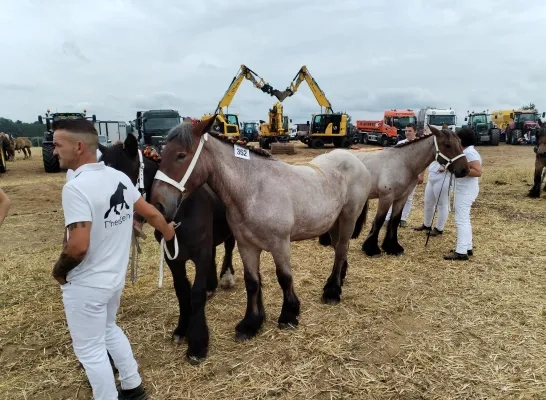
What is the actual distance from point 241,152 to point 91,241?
4.93 feet

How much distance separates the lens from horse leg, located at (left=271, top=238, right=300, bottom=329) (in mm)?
3238

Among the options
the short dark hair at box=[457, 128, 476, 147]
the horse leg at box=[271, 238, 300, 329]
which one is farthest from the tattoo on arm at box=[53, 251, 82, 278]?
the short dark hair at box=[457, 128, 476, 147]

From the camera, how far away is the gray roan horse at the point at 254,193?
8.63ft

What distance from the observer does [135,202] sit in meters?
2.20

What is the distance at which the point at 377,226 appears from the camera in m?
5.49

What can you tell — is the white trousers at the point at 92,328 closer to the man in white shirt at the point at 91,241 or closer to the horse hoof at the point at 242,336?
the man in white shirt at the point at 91,241

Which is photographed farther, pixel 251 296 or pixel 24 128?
pixel 24 128

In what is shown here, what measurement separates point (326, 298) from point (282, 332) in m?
0.82

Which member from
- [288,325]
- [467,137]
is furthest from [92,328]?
[467,137]

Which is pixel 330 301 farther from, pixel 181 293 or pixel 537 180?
pixel 537 180

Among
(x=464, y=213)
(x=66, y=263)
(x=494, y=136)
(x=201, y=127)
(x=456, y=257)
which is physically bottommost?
(x=456, y=257)

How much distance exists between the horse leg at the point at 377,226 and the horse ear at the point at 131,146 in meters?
3.78

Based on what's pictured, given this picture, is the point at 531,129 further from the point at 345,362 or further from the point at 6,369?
the point at 6,369

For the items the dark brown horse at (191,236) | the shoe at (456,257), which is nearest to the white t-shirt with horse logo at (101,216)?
the dark brown horse at (191,236)
